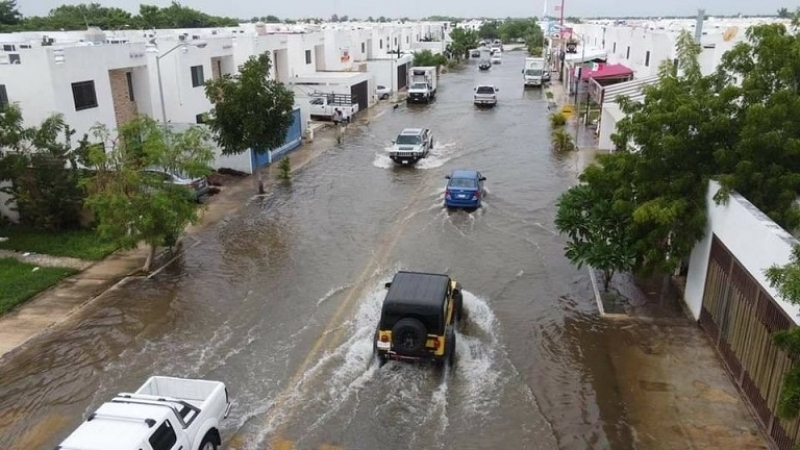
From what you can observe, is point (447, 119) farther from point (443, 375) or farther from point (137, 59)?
point (443, 375)

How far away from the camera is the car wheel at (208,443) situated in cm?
959

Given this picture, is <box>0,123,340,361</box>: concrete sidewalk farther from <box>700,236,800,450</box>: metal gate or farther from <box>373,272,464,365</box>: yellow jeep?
<box>700,236,800,450</box>: metal gate

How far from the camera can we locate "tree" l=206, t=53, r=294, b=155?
75.2 ft

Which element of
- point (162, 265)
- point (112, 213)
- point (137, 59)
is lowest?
point (162, 265)

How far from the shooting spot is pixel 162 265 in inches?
717

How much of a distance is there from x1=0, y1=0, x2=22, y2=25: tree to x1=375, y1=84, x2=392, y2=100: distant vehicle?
4591 cm

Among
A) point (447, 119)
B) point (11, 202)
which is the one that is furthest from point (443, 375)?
point (447, 119)

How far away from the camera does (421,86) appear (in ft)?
163

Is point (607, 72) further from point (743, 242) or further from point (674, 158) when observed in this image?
point (743, 242)

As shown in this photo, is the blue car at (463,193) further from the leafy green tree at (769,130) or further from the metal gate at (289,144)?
the leafy green tree at (769,130)

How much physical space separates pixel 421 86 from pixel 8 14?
51.9m

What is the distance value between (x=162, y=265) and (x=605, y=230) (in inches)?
483

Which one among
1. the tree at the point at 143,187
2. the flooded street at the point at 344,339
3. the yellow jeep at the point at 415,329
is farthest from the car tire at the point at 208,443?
the tree at the point at 143,187

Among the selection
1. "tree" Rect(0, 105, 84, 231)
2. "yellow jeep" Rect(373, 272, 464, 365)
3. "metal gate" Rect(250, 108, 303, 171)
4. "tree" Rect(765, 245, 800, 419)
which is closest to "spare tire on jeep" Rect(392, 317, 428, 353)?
"yellow jeep" Rect(373, 272, 464, 365)
